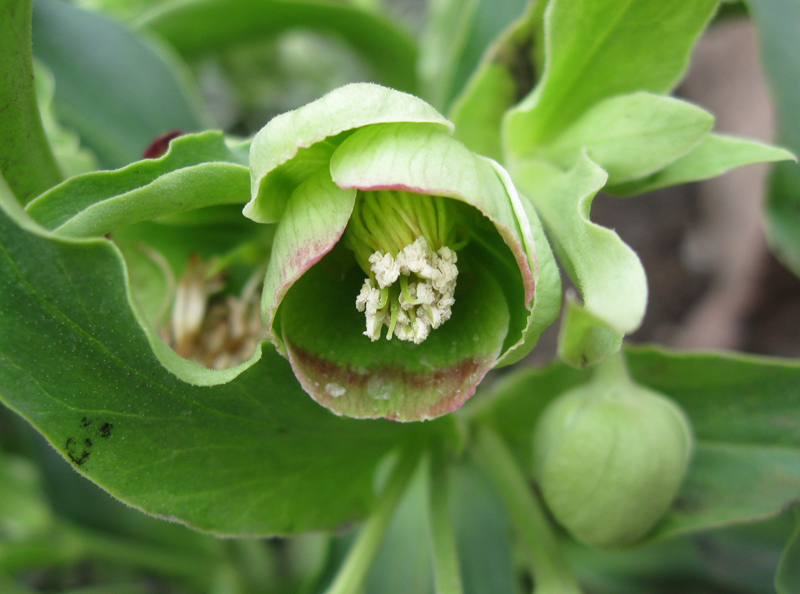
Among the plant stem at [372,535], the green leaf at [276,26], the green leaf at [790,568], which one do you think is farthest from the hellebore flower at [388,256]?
the green leaf at [276,26]

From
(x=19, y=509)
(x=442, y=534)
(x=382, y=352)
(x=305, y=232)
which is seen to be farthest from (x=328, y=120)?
(x=19, y=509)

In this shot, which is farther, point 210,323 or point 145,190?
point 210,323

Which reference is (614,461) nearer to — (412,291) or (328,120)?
(412,291)

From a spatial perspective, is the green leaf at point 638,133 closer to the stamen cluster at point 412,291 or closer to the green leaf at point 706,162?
the green leaf at point 706,162

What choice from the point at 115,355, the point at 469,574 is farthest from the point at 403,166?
the point at 469,574

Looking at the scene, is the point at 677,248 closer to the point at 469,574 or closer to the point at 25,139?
the point at 469,574

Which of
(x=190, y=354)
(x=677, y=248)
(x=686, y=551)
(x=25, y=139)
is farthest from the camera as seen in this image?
(x=677, y=248)
